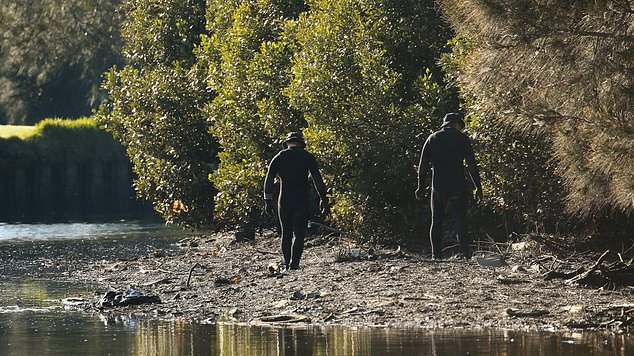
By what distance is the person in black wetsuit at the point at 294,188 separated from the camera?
755 inches

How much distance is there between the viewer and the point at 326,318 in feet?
46.5

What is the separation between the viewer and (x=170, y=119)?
91.6ft

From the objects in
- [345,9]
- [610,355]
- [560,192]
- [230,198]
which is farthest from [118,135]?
[610,355]

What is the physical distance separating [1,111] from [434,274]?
2264 inches

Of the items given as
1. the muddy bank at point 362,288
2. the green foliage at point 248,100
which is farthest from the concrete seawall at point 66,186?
the muddy bank at point 362,288

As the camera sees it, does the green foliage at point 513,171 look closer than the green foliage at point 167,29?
Yes

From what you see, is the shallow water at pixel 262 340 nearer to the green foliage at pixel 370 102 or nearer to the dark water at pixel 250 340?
the dark water at pixel 250 340

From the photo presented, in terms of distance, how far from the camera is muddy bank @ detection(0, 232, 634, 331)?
13.8m

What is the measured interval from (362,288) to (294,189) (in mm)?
3154

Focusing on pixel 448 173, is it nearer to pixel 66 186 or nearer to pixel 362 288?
pixel 362 288

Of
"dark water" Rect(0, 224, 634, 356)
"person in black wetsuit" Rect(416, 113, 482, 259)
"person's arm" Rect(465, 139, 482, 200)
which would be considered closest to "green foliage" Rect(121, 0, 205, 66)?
"person in black wetsuit" Rect(416, 113, 482, 259)

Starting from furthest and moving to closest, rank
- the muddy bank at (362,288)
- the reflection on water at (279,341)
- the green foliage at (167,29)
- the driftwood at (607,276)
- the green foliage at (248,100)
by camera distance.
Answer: the green foliage at (167,29), the green foliage at (248,100), the driftwood at (607,276), the muddy bank at (362,288), the reflection on water at (279,341)

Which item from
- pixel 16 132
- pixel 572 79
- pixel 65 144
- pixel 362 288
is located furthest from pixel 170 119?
pixel 16 132

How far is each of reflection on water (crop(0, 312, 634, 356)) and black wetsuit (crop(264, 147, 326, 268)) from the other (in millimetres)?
5093
